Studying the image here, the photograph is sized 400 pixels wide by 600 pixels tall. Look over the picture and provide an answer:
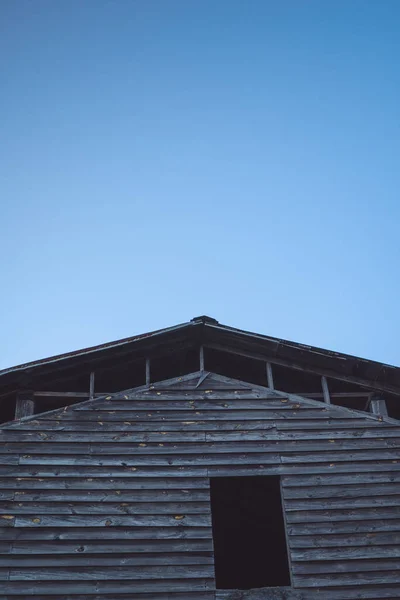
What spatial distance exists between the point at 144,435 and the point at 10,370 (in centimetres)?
255

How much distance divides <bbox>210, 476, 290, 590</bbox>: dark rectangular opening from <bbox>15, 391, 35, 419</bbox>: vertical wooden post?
18.6 ft

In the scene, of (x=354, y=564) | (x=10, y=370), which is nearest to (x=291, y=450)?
(x=354, y=564)

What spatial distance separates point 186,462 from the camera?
1177 centimetres

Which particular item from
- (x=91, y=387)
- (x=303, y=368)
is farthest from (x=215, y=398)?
(x=91, y=387)

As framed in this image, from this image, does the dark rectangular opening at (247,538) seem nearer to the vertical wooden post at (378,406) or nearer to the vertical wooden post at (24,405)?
the vertical wooden post at (378,406)

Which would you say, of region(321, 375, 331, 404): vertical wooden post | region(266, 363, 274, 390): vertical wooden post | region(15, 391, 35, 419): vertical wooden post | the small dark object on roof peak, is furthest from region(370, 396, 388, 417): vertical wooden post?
region(15, 391, 35, 419): vertical wooden post

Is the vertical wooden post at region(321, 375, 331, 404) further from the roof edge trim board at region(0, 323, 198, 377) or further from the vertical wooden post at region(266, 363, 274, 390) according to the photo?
the roof edge trim board at region(0, 323, 198, 377)

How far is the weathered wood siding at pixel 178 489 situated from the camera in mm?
10648

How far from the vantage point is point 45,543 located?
423 inches

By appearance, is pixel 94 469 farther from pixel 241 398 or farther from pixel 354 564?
pixel 354 564

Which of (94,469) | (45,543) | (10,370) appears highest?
(10,370)

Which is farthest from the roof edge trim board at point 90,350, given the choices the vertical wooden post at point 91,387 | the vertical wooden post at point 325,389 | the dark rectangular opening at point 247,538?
the dark rectangular opening at point 247,538

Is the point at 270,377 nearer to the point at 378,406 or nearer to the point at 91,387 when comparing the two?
the point at 378,406

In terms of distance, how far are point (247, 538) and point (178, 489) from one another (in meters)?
6.53
